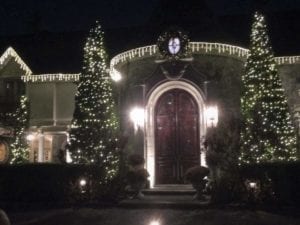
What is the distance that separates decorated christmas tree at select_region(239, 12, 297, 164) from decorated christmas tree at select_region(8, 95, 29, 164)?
10550mm

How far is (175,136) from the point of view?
1859cm

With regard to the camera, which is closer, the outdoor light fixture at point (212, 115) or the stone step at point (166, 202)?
the stone step at point (166, 202)

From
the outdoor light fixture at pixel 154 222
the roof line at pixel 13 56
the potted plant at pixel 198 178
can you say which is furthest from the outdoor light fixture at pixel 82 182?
the roof line at pixel 13 56

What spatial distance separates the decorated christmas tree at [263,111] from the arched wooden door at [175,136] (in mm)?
2105

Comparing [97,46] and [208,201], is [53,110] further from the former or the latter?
[208,201]

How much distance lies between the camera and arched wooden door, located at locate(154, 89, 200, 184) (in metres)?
18.4

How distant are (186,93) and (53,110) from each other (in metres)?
8.11

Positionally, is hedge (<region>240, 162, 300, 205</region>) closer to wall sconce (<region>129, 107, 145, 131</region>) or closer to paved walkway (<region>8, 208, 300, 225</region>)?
paved walkway (<region>8, 208, 300, 225</region>)

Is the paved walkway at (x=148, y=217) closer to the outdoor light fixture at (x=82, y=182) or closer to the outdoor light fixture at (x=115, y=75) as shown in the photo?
the outdoor light fixture at (x=82, y=182)

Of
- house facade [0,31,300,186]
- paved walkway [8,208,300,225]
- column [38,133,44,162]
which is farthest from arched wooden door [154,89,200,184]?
column [38,133,44,162]

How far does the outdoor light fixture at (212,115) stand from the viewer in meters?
17.9

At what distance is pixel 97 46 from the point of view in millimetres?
20125

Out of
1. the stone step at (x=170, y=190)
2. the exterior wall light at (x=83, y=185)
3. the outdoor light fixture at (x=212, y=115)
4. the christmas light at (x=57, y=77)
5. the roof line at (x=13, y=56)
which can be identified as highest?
the roof line at (x=13, y=56)

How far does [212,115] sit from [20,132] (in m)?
9.79
